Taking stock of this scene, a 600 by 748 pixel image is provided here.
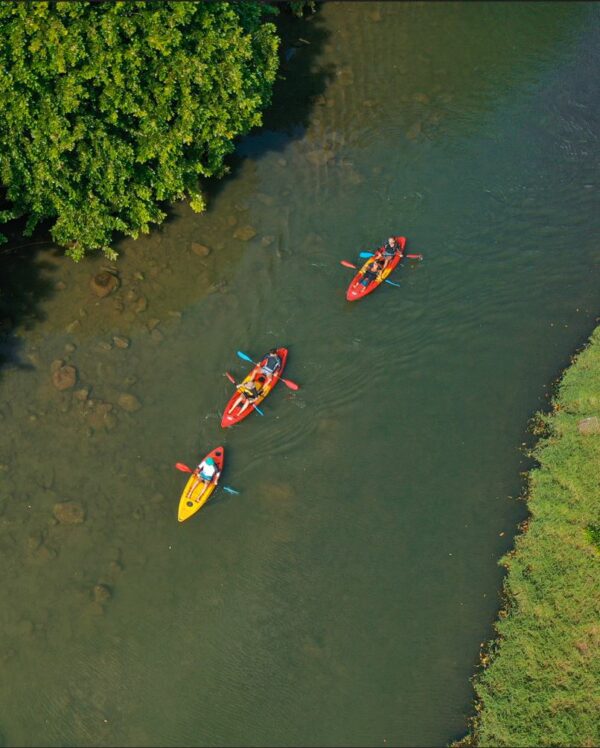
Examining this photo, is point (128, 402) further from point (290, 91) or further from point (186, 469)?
point (290, 91)

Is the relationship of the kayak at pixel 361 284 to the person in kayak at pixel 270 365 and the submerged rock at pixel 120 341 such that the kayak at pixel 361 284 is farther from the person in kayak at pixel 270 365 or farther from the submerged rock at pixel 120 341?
the submerged rock at pixel 120 341

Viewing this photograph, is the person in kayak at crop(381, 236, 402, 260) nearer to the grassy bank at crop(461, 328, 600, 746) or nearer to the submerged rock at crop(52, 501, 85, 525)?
the grassy bank at crop(461, 328, 600, 746)

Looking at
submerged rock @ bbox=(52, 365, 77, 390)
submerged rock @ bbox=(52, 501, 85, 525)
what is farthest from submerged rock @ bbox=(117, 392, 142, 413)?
submerged rock @ bbox=(52, 501, 85, 525)

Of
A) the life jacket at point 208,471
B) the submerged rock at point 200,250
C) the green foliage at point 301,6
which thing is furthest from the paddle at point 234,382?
the green foliage at point 301,6

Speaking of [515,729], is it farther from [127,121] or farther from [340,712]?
[127,121]

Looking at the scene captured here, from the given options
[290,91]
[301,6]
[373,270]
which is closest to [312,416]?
[373,270]

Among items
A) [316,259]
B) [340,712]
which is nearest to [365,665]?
[340,712]
